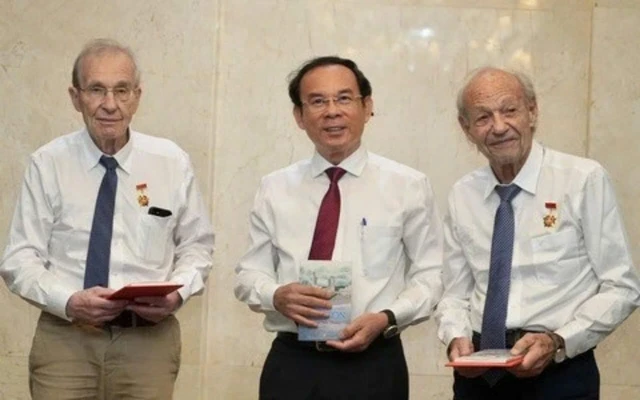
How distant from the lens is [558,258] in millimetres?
3773

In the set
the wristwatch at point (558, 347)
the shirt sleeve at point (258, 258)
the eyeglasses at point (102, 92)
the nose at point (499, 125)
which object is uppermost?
the eyeglasses at point (102, 92)

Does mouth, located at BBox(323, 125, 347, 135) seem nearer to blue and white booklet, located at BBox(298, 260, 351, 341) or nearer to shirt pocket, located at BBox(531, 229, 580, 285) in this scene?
blue and white booklet, located at BBox(298, 260, 351, 341)

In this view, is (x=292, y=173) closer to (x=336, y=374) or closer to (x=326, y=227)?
(x=326, y=227)

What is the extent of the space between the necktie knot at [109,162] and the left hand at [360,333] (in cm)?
107

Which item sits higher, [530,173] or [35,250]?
[530,173]

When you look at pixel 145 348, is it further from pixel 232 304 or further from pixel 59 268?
pixel 232 304

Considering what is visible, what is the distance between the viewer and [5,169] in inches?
229

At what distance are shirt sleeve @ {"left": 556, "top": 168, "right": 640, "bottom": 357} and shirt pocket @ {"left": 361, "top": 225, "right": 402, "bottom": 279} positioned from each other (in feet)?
2.13

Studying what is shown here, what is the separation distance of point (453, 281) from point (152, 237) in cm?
108

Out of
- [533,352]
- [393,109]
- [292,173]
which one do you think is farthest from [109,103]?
[393,109]

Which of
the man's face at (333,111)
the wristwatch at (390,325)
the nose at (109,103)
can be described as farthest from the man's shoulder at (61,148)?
the wristwatch at (390,325)

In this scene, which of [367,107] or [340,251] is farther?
[367,107]

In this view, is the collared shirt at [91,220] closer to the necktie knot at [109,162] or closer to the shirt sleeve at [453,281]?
the necktie knot at [109,162]

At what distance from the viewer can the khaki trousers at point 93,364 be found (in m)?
4.13
